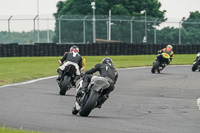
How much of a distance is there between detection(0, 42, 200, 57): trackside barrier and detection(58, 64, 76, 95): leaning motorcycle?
20.2 metres

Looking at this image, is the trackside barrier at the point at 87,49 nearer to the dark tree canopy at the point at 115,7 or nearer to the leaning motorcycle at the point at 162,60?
the leaning motorcycle at the point at 162,60

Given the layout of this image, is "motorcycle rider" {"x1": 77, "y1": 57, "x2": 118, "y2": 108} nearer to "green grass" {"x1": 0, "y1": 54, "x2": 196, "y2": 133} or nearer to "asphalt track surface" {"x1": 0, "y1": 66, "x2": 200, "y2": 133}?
"asphalt track surface" {"x1": 0, "y1": 66, "x2": 200, "y2": 133}

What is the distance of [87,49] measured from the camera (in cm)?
3641

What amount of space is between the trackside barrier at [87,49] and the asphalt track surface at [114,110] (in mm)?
16790

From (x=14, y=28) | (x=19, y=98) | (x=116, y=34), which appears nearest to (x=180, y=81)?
(x=19, y=98)

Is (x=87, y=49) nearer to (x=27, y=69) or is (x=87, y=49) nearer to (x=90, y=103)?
(x=27, y=69)

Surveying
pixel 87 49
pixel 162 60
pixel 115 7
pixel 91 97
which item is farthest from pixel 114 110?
pixel 115 7

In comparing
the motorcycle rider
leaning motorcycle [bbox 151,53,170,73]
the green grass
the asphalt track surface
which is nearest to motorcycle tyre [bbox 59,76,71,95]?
the asphalt track surface

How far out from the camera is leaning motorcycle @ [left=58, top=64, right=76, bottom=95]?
47.2 ft

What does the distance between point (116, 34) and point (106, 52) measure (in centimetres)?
1711

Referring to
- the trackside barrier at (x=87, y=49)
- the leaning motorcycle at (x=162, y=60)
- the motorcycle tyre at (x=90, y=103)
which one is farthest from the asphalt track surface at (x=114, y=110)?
the trackside barrier at (x=87, y=49)

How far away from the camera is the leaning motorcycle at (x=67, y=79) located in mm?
14391

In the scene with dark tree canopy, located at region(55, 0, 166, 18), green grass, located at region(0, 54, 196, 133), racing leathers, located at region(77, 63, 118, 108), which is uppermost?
dark tree canopy, located at region(55, 0, 166, 18)

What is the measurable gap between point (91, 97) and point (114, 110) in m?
1.48
